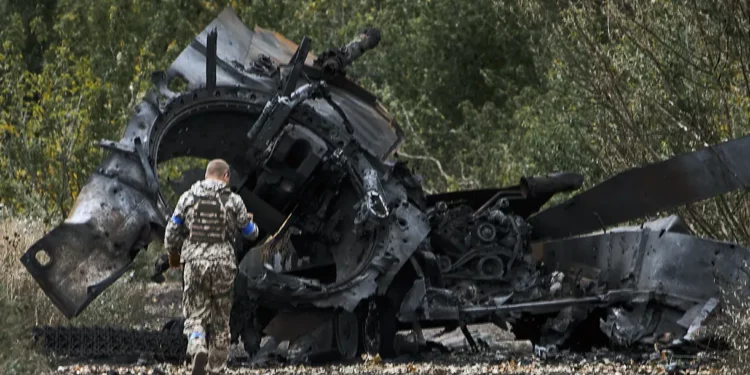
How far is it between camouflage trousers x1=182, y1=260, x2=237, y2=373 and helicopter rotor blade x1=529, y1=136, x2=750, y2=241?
597cm

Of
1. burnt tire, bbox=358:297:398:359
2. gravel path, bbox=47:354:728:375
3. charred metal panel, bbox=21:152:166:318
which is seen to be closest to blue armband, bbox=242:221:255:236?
gravel path, bbox=47:354:728:375

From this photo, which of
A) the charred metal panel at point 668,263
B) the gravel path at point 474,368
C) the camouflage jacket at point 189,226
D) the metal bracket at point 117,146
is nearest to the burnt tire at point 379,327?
the gravel path at point 474,368

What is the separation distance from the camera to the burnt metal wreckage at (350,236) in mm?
16953

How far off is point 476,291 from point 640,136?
7095mm

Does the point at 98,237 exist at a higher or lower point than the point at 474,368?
higher

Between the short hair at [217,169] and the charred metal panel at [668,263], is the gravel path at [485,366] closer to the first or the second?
the charred metal panel at [668,263]

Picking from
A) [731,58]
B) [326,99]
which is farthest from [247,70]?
[731,58]

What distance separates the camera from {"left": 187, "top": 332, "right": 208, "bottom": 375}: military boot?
528 inches

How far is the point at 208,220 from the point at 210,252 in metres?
0.23

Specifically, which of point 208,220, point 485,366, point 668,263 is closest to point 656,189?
point 668,263

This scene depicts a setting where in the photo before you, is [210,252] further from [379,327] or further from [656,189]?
[656,189]

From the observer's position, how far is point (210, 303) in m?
13.9

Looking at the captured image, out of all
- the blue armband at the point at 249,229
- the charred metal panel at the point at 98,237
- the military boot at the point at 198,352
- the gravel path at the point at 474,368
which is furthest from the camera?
the charred metal panel at the point at 98,237

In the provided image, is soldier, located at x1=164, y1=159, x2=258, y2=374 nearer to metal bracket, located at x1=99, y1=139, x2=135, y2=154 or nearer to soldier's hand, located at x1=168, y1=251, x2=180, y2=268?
soldier's hand, located at x1=168, y1=251, x2=180, y2=268
